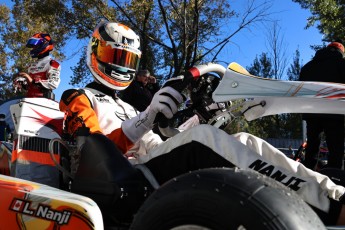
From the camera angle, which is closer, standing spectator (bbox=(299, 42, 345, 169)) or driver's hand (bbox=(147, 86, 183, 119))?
Result: driver's hand (bbox=(147, 86, 183, 119))

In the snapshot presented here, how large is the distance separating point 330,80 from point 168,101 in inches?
102

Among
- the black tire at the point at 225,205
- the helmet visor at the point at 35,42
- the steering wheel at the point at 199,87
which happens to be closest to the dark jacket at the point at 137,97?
the helmet visor at the point at 35,42

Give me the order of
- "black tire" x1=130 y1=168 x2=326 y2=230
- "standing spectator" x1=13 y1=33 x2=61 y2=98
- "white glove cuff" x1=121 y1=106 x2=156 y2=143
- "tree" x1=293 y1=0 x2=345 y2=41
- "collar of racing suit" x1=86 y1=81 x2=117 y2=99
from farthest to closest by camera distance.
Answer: "tree" x1=293 y1=0 x2=345 y2=41, "standing spectator" x1=13 y1=33 x2=61 y2=98, "collar of racing suit" x1=86 y1=81 x2=117 y2=99, "white glove cuff" x1=121 y1=106 x2=156 y2=143, "black tire" x1=130 y1=168 x2=326 y2=230

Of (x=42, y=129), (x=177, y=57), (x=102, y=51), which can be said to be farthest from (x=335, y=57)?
(x=177, y=57)

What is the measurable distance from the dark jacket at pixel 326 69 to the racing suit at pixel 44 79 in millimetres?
2706

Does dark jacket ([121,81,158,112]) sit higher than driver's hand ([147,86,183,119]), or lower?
lower

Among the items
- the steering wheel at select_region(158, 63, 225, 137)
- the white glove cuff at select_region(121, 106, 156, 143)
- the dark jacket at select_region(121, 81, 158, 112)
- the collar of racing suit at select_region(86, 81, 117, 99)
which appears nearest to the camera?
the steering wheel at select_region(158, 63, 225, 137)

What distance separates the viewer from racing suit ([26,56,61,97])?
15.7ft

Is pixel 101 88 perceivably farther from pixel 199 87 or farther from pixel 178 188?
pixel 178 188

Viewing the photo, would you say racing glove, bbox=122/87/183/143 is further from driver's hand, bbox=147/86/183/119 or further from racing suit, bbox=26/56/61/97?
racing suit, bbox=26/56/61/97

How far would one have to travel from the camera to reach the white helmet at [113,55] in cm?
274

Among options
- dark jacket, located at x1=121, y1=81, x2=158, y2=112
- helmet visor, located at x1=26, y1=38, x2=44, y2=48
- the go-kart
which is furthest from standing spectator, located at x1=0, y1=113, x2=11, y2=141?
dark jacket, located at x1=121, y1=81, x2=158, y2=112

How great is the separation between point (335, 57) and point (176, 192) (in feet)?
11.5

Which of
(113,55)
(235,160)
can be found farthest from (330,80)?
(235,160)
